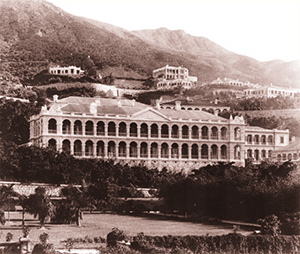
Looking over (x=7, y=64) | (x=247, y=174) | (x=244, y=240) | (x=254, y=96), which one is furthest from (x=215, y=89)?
(x=244, y=240)

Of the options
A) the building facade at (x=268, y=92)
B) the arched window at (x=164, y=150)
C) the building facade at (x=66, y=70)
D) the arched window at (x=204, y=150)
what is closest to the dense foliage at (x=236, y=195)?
the arched window at (x=164, y=150)

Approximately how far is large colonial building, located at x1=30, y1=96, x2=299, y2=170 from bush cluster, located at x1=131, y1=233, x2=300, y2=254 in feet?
179

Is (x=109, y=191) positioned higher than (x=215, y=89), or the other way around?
(x=215, y=89)

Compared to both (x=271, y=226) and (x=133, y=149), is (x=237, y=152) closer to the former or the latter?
(x=133, y=149)

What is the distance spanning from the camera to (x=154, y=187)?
7612 cm

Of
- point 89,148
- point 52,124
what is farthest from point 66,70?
point 52,124

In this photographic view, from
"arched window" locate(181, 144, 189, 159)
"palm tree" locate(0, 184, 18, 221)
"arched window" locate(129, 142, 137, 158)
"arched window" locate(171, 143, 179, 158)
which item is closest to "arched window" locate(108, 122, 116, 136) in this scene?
"arched window" locate(129, 142, 137, 158)

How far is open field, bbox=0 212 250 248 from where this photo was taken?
43950 millimetres

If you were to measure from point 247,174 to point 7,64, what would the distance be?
131 meters

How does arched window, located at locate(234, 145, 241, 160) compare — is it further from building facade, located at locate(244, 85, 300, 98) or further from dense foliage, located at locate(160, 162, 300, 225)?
building facade, located at locate(244, 85, 300, 98)

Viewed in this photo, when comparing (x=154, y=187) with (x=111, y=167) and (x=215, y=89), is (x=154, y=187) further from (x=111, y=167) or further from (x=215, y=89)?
(x=215, y=89)

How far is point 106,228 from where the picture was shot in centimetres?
4834

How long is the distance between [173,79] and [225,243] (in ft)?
509

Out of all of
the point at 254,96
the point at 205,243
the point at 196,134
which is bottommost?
the point at 205,243
